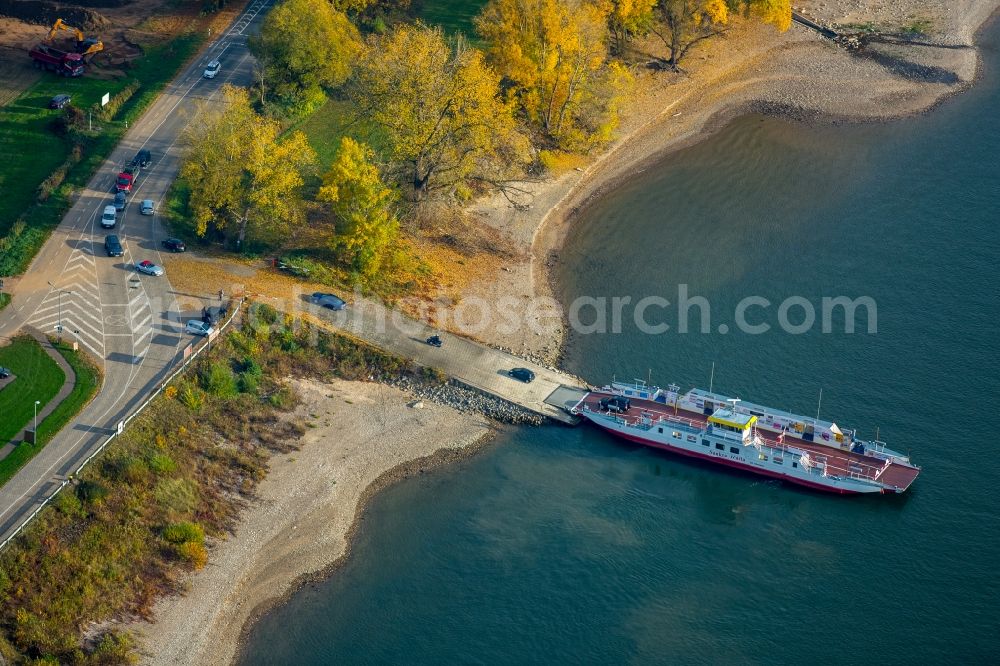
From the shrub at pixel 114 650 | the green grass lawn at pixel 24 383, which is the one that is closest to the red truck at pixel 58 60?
the green grass lawn at pixel 24 383

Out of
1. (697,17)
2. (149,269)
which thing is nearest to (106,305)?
(149,269)

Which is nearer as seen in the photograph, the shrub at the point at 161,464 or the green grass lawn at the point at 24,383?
the shrub at the point at 161,464

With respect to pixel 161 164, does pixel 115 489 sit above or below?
below

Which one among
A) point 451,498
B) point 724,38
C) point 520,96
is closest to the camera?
point 451,498

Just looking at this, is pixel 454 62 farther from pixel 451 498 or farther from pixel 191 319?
pixel 451 498

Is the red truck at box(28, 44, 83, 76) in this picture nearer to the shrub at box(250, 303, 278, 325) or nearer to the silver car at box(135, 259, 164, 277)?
the silver car at box(135, 259, 164, 277)

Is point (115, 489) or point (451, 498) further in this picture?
point (451, 498)

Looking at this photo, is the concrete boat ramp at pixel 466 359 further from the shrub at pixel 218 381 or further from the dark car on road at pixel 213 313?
the shrub at pixel 218 381

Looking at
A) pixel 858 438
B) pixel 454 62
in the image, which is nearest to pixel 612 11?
pixel 454 62
